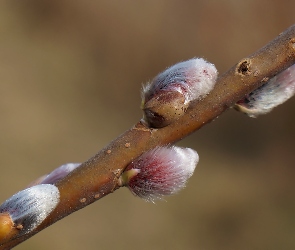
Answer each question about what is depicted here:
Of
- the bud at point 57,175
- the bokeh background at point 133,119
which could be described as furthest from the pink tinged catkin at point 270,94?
the bokeh background at point 133,119

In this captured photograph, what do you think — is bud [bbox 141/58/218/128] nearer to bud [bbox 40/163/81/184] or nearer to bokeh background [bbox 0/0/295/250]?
bud [bbox 40/163/81/184]

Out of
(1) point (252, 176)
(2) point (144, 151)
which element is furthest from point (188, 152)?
(1) point (252, 176)

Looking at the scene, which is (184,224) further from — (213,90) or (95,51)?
(213,90)

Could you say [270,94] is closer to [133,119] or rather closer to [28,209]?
[28,209]

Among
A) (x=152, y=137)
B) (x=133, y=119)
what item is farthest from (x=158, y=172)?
(x=133, y=119)

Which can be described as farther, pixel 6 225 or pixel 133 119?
pixel 133 119

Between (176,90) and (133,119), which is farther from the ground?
(133,119)
